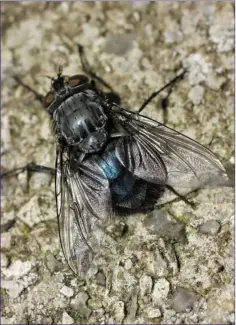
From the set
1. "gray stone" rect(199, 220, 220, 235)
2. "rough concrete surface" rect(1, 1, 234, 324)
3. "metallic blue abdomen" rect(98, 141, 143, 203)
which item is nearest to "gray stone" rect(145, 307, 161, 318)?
"rough concrete surface" rect(1, 1, 234, 324)

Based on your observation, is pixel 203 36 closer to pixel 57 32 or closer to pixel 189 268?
pixel 57 32

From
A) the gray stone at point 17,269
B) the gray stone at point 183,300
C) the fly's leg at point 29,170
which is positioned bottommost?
the gray stone at point 183,300

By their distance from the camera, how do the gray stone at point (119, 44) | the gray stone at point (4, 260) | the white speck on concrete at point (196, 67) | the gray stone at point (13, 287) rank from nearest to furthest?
the gray stone at point (13, 287) < the gray stone at point (4, 260) < the white speck on concrete at point (196, 67) < the gray stone at point (119, 44)

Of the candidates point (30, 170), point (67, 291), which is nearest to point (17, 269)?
point (67, 291)

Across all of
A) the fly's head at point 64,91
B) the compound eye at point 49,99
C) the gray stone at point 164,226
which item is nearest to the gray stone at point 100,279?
the gray stone at point 164,226

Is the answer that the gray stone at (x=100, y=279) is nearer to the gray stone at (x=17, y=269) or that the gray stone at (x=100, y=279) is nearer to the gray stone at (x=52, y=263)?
the gray stone at (x=52, y=263)

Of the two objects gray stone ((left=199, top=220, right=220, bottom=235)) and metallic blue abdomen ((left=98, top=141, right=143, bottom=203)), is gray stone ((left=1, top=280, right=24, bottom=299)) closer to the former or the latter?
metallic blue abdomen ((left=98, top=141, right=143, bottom=203))
